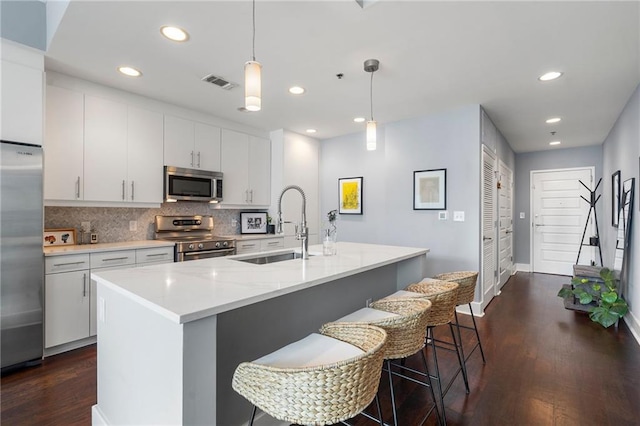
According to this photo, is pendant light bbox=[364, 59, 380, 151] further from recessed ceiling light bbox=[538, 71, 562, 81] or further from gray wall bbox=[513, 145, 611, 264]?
gray wall bbox=[513, 145, 611, 264]

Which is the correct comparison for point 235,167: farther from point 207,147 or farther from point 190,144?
point 190,144

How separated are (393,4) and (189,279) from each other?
78.2 inches

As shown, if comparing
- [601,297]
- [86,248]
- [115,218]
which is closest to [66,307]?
[86,248]

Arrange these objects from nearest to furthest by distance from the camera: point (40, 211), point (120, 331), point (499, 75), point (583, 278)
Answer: point (120, 331)
point (40, 211)
point (499, 75)
point (583, 278)

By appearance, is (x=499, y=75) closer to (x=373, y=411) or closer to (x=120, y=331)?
(x=373, y=411)

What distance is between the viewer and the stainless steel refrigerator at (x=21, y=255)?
7.87 ft

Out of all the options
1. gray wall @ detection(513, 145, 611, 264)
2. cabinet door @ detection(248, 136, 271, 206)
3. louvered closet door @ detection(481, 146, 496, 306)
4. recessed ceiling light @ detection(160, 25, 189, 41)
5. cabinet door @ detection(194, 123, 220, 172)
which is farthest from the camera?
gray wall @ detection(513, 145, 611, 264)

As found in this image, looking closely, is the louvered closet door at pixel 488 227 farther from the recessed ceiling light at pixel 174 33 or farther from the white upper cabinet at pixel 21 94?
→ the white upper cabinet at pixel 21 94

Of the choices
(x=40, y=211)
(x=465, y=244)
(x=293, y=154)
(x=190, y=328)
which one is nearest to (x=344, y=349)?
(x=190, y=328)

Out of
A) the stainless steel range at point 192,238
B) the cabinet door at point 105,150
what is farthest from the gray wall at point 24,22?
the stainless steel range at point 192,238

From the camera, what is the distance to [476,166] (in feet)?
12.4

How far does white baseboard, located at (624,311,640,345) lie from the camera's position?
3.15 metres

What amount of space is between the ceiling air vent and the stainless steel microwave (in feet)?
3.83

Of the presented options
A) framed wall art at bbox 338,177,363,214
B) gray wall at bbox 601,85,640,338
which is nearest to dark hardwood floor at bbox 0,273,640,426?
gray wall at bbox 601,85,640,338
